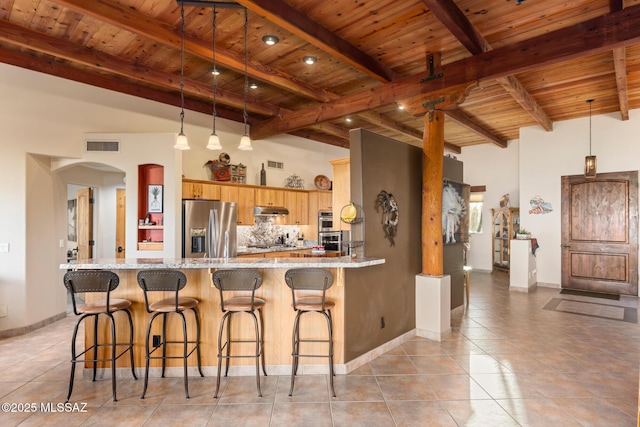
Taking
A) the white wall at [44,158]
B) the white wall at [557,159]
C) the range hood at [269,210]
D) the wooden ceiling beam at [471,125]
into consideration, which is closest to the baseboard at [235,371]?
the white wall at [44,158]

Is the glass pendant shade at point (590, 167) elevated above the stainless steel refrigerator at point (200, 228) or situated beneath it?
elevated above

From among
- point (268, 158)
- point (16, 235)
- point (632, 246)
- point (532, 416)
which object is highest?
point (268, 158)

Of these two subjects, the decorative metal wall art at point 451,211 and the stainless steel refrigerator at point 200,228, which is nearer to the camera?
the decorative metal wall art at point 451,211

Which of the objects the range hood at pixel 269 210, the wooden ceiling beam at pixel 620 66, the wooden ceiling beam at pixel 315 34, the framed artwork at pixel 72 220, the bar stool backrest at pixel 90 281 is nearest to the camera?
the bar stool backrest at pixel 90 281

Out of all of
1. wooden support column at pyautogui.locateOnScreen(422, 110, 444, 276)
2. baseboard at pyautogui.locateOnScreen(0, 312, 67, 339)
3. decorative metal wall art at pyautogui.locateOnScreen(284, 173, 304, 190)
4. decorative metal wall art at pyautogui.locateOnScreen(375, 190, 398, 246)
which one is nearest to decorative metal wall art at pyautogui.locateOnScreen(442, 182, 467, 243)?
wooden support column at pyautogui.locateOnScreen(422, 110, 444, 276)

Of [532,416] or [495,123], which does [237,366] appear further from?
[495,123]

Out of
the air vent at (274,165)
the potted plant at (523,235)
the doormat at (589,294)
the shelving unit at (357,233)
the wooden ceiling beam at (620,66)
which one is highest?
the wooden ceiling beam at (620,66)

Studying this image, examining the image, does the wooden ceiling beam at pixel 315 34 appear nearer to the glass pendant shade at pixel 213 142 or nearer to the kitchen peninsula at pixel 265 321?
the glass pendant shade at pixel 213 142

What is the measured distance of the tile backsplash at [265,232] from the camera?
23.0 ft

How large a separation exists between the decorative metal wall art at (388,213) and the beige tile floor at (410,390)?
134cm

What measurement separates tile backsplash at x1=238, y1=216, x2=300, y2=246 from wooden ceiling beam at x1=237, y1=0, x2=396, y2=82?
3.89 meters

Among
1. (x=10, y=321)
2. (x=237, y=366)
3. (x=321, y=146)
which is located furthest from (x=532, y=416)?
(x=321, y=146)

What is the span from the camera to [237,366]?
128 inches

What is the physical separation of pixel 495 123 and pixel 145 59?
6731 millimetres
